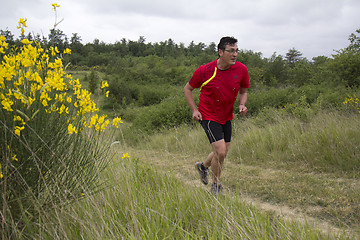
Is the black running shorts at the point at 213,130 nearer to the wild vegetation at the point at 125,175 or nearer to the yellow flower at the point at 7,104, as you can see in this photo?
the wild vegetation at the point at 125,175

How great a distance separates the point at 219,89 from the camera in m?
3.68

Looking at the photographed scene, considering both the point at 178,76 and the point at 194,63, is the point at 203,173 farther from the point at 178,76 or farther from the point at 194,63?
the point at 194,63

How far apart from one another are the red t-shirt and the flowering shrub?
1.57m

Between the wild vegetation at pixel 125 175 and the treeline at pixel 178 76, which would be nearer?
the wild vegetation at pixel 125 175

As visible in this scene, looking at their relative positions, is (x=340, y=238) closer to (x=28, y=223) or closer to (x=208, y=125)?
(x=208, y=125)

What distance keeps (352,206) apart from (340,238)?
1.27 meters

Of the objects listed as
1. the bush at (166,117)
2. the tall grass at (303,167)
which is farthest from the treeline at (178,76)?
the tall grass at (303,167)

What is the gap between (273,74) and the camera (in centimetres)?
3173

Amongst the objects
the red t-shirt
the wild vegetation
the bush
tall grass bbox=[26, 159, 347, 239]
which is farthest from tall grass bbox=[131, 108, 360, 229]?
A: the bush

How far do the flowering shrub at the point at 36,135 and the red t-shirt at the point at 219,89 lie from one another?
5.14 feet

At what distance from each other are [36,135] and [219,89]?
2162 millimetres

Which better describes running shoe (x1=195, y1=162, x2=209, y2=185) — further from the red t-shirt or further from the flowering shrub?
the flowering shrub

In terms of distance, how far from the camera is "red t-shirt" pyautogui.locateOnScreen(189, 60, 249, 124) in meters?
3.70

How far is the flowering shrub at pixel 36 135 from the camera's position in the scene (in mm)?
2191
